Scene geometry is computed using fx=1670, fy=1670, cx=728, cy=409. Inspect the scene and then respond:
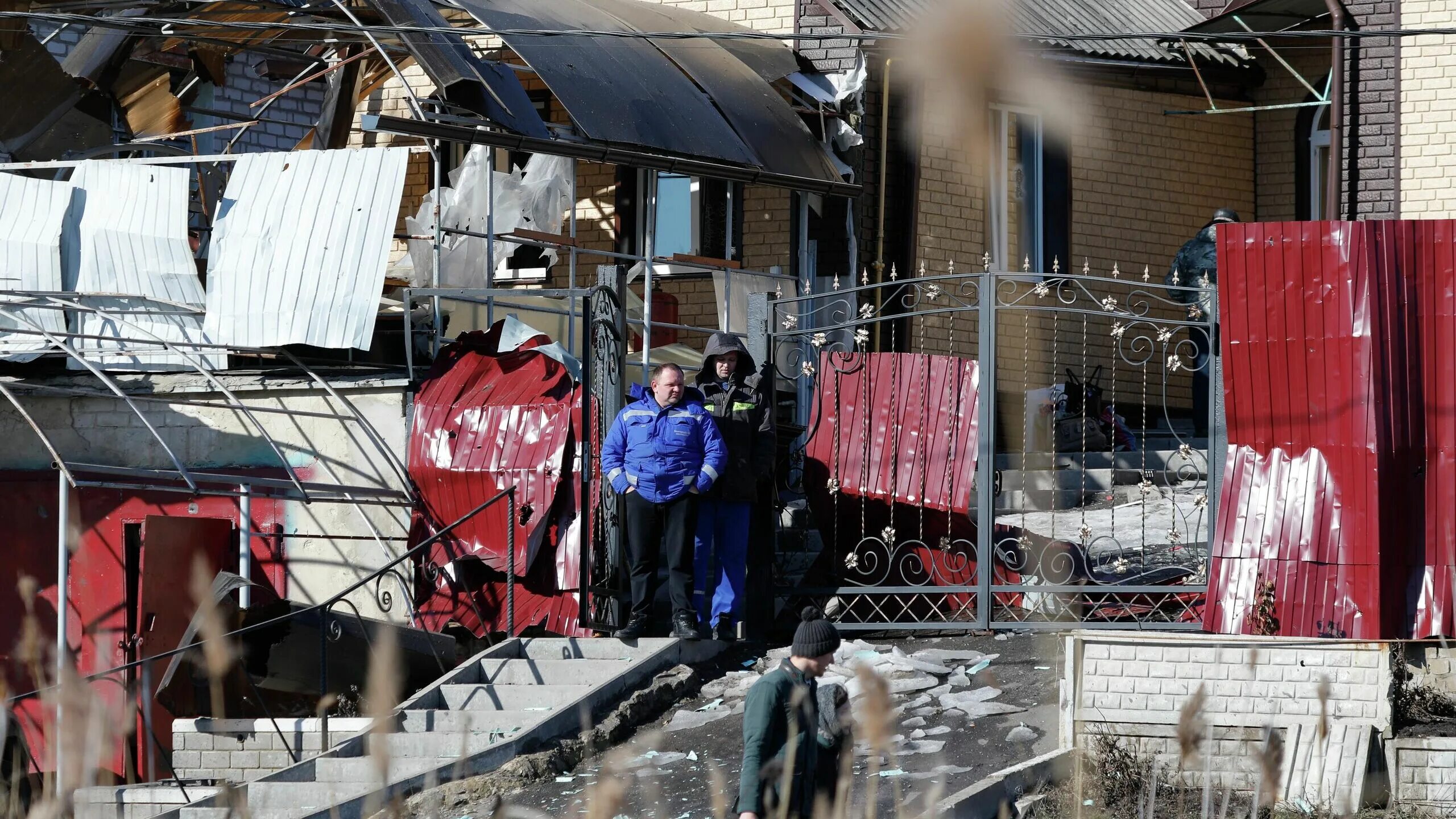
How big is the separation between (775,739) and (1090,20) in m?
11.7

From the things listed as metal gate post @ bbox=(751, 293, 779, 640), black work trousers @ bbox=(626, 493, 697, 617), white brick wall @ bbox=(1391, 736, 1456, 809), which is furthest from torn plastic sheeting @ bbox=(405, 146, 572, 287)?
white brick wall @ bbox=(1391, 736, 1456, 809)

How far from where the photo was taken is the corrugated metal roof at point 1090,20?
1478 centimetres

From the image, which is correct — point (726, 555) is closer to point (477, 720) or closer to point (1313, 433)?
point (477, 720)

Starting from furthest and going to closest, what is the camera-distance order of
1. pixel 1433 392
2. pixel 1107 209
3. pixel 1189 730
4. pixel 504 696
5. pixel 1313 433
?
1. pixel 1107 209
2. pixel 504 696
3. pixel 1313 433
4. pixel 1433 392
5. pixel 1189 730

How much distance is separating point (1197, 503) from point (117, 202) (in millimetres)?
8459

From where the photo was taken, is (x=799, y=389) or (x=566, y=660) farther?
(x=799, y=389)

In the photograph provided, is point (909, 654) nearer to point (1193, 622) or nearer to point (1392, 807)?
point (1193, 622)

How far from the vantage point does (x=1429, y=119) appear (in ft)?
47.0

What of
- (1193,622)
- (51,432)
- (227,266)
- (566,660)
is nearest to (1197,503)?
(1193,622)

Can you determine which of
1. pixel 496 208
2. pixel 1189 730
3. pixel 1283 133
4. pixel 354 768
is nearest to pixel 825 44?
pixel 496 208

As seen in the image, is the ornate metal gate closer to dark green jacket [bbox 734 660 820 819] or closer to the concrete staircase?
the concrete staircase

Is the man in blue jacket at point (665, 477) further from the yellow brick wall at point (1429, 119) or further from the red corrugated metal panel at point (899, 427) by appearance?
the yellow brick wall at point (1429, 119)

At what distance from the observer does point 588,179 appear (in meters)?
15.6

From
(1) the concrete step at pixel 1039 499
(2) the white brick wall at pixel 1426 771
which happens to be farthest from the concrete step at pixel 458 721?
(1) the concrete step at pixel 1039 499
